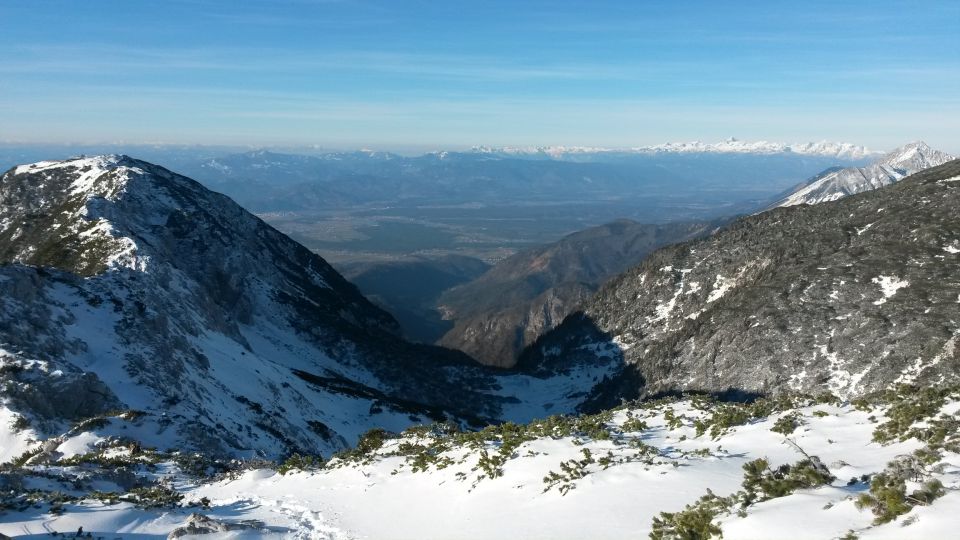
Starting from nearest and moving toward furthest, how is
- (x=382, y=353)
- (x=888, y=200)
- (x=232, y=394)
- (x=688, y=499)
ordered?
(x=688, y=499)
(x=232, y=394)
(x=888, y=200)
(x=382, y=353)

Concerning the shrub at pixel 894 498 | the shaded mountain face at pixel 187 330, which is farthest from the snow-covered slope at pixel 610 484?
the shaded mountain face at pixel 187 330

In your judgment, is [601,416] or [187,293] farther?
[187,293]

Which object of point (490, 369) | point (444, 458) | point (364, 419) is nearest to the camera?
Result: point (444, 458)

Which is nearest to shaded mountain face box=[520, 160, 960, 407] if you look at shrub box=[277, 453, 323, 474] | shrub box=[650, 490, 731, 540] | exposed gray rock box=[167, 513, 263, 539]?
shrub box=[650, 490, 731, 540]

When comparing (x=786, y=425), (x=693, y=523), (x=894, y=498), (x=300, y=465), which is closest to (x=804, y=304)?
(x=786, y=425)

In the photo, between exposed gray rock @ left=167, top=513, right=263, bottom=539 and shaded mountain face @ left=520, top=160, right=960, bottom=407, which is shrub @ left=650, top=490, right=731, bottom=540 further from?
shaded mountain face @ left=520, top=160, right=960, bottom=407

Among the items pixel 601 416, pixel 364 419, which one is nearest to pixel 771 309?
pixel 364 419

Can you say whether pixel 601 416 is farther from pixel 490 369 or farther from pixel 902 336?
pixel 490 369
